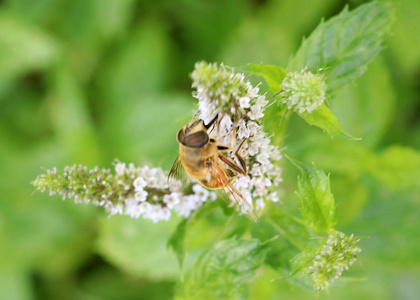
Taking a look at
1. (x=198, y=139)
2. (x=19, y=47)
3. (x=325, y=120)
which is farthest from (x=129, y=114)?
(x=325, y=120)

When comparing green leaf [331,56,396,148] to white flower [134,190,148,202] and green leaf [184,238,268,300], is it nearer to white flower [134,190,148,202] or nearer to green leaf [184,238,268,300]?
green leaf [184,238,268,300]

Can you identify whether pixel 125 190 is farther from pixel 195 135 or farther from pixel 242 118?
pixel 242 118

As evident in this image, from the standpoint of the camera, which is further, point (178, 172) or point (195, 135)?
point (178, 172)

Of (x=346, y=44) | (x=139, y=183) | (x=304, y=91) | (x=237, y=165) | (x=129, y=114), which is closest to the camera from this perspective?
(x=304, y=91)

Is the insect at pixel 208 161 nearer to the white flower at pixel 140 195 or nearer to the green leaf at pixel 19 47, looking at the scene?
the white flower at pixel 140 195

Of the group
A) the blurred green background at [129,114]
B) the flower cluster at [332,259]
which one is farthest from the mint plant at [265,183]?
the blurred green background at [129,114]
